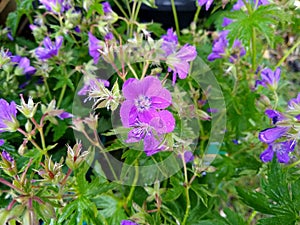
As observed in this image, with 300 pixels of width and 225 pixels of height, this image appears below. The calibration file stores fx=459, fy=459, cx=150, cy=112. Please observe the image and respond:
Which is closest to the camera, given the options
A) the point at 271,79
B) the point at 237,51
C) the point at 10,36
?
the point at 271,79

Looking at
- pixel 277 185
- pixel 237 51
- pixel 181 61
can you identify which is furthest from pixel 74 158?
pixel 237 51

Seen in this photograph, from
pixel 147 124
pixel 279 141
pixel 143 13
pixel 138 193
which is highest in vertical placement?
Answer: pixel 147 124

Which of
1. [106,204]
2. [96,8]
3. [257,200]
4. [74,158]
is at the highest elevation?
→ [96,8]

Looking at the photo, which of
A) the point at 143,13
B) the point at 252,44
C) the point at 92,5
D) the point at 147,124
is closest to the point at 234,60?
the point at 252,44

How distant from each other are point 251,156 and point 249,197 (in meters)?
0.25

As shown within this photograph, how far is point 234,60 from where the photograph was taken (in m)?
1.11

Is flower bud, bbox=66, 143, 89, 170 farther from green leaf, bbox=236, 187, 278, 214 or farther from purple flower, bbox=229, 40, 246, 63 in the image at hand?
purple flower, bbox=229, 40, 246, 63

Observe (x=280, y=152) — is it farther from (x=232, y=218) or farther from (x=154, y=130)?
(x=154, y=130)

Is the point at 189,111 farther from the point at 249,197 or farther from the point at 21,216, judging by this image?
the point at 21,216

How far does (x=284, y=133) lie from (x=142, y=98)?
9.9 inches

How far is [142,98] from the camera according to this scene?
651 millimetres

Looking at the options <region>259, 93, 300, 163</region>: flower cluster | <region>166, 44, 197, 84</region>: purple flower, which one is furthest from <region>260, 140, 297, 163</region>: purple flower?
<region>166, 44, 197, 84</region>: purple flower

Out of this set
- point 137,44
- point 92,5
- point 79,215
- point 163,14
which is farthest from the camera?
point 163,14

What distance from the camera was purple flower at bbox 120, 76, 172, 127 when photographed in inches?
25.5
